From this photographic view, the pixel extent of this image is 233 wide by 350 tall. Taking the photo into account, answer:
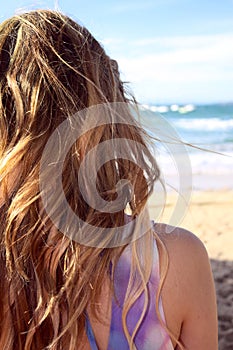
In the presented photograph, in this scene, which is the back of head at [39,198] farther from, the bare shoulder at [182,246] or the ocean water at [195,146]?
the ocean water at [195,146]

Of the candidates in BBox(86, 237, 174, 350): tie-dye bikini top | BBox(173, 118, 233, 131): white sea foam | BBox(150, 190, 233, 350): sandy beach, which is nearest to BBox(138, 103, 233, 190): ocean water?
BBox(173, 118, 233, 131): white sea foam

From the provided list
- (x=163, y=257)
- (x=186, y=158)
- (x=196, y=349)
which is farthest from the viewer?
(x=186, y=158)

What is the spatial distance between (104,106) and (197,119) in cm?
2212

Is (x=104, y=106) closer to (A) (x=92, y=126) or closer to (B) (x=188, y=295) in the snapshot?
(A) (x=92, y=126)

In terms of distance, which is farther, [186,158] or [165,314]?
[186,158]

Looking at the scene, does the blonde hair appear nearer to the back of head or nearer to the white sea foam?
the back of head

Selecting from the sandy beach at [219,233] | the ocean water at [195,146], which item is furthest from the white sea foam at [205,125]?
the sandy beach at [219,233]

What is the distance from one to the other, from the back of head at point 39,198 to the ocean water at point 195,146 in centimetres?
19

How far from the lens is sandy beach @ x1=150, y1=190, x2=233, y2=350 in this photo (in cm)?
301

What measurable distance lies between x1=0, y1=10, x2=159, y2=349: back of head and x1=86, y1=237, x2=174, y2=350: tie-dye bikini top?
0.10 ft

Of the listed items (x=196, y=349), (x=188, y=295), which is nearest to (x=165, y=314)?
(x=188, y=295)

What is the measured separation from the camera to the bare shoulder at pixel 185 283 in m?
1.02

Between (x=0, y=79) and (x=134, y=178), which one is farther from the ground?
(x=0, y=79)

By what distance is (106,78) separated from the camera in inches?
43.3
